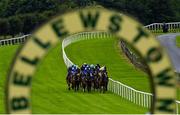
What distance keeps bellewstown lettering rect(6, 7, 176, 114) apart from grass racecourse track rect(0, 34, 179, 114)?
1321cm

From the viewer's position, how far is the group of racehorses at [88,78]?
80.4 ft

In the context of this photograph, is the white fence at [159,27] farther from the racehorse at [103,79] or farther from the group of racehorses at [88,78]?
the racehorse at [103,79]

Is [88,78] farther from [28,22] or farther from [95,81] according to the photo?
[28,22]

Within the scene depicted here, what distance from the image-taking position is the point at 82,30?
19.5 feet

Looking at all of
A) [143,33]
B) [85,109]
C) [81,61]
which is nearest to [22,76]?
[143,33]

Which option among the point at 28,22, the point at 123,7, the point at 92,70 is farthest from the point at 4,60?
the point at 123,7

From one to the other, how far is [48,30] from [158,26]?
52.0 meters

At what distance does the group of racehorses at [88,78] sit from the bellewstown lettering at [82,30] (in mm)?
18274

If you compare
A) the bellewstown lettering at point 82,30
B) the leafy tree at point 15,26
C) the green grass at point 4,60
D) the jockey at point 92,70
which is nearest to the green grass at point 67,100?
the jockey at point 92,70

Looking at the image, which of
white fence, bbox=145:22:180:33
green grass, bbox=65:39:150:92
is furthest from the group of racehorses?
white fence, bbox=145:22:180:33

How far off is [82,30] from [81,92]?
62.4 ft

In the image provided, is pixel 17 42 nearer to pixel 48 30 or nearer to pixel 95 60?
pixel 95 60

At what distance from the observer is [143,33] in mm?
6008

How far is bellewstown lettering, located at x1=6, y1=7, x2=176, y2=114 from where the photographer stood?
5.78 meters
